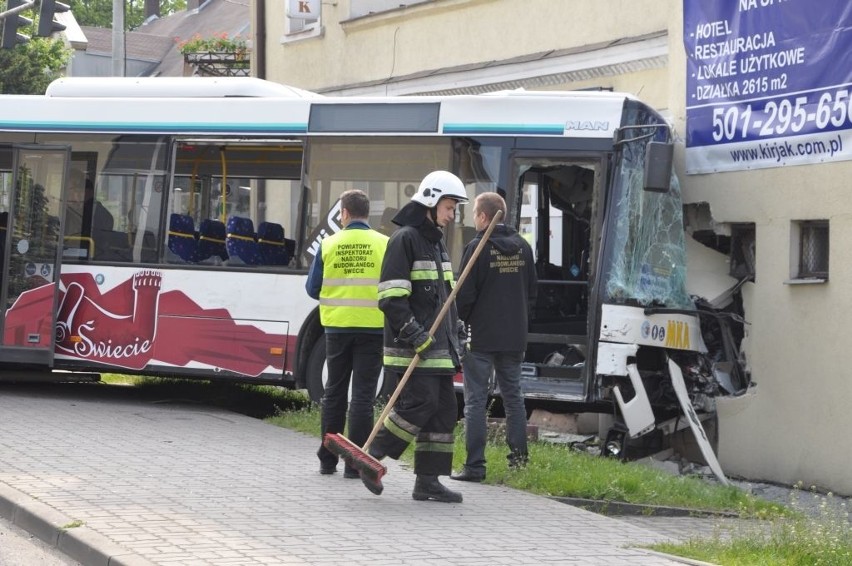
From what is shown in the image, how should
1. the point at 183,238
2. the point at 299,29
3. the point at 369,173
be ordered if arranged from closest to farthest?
1. the point at 369,173
2. the point at 183,238
3. the point at 299,29

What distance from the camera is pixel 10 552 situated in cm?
716

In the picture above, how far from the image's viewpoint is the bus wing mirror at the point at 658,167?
11781 mm

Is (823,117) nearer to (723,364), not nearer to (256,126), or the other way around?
(723,364)

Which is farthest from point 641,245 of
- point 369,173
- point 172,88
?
point 172,88

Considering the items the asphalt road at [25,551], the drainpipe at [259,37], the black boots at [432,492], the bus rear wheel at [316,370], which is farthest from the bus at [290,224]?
the drainpipe at [259,37]

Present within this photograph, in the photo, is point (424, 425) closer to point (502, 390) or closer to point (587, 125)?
point (502, 390)

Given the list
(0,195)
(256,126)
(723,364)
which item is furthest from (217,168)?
(723,364)

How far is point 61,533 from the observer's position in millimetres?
7156

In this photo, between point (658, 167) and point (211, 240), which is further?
point (211, 240)

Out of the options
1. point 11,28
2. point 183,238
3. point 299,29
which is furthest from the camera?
point 299,29

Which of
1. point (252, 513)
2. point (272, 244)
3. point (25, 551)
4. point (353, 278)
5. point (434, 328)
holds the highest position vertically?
point (272, 244)

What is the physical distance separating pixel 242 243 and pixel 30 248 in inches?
87.1

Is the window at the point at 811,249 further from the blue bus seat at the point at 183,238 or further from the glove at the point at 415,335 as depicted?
the blue bus seat at the point at 183,238

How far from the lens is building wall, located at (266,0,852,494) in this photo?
1188 centimetres
